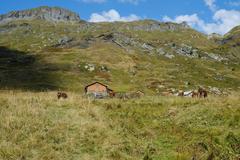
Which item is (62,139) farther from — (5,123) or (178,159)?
(178,159)

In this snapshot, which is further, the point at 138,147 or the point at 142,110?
the point at 142,110

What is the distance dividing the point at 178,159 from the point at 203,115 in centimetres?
514

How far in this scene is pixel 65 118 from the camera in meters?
17.1

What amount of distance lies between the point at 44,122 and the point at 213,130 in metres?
7.72

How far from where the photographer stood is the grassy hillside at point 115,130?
551 inches

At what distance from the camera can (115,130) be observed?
54.3ft

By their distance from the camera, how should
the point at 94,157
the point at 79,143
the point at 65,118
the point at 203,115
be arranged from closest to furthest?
the point at 94,157 < the point at 79,143 < the point at 65,118 < the point at 203,115

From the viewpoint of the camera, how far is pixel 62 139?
583 inches

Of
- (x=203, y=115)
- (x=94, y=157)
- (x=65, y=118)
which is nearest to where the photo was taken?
(x=94, y=157)

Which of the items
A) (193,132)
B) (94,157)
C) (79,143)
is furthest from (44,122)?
(193,132)

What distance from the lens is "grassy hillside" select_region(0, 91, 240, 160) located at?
14.0 metres

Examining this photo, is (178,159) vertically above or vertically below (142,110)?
below

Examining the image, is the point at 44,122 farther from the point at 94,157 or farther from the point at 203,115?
the point at 203,115

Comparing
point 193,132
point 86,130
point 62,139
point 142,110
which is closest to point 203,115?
point 193,132
